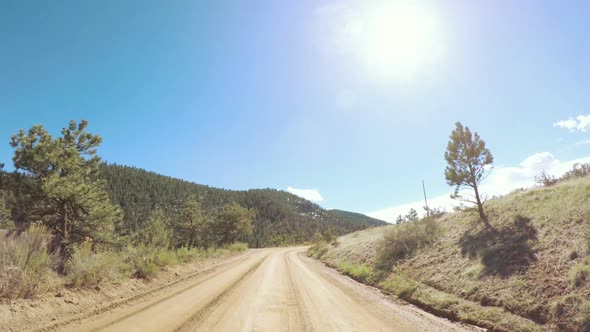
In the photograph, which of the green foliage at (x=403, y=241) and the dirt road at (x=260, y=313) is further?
the green foliage at (x=403, y=241)

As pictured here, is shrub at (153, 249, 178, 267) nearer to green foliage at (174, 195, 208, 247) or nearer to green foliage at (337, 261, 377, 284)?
green foliage at (337, 261, 377, 284)

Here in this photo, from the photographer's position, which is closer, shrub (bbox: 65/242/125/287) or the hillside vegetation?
the hillside vegetation

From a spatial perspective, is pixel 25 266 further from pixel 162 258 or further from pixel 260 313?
pixel 162 258

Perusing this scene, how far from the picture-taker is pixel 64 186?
42.4ft

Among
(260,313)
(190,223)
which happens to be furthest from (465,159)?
(190,223)

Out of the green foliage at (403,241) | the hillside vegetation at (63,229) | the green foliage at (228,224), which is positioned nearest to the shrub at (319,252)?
the hillside vegetation at (63,229)

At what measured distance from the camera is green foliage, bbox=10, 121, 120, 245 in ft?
42.2

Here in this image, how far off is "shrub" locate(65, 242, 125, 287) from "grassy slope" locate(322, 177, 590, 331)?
390 inches

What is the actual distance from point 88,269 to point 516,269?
42.4ft

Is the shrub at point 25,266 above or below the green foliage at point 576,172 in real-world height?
below

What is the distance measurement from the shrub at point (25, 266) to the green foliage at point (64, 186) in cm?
578

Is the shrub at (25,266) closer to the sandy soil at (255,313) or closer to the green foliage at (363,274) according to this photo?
the sandy soil at (255,313)

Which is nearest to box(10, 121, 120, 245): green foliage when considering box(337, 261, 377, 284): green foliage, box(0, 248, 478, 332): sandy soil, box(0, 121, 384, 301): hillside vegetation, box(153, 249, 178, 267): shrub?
box(0, 121, 384, 301): hillside vegetation

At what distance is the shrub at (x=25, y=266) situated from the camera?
6.45 m
